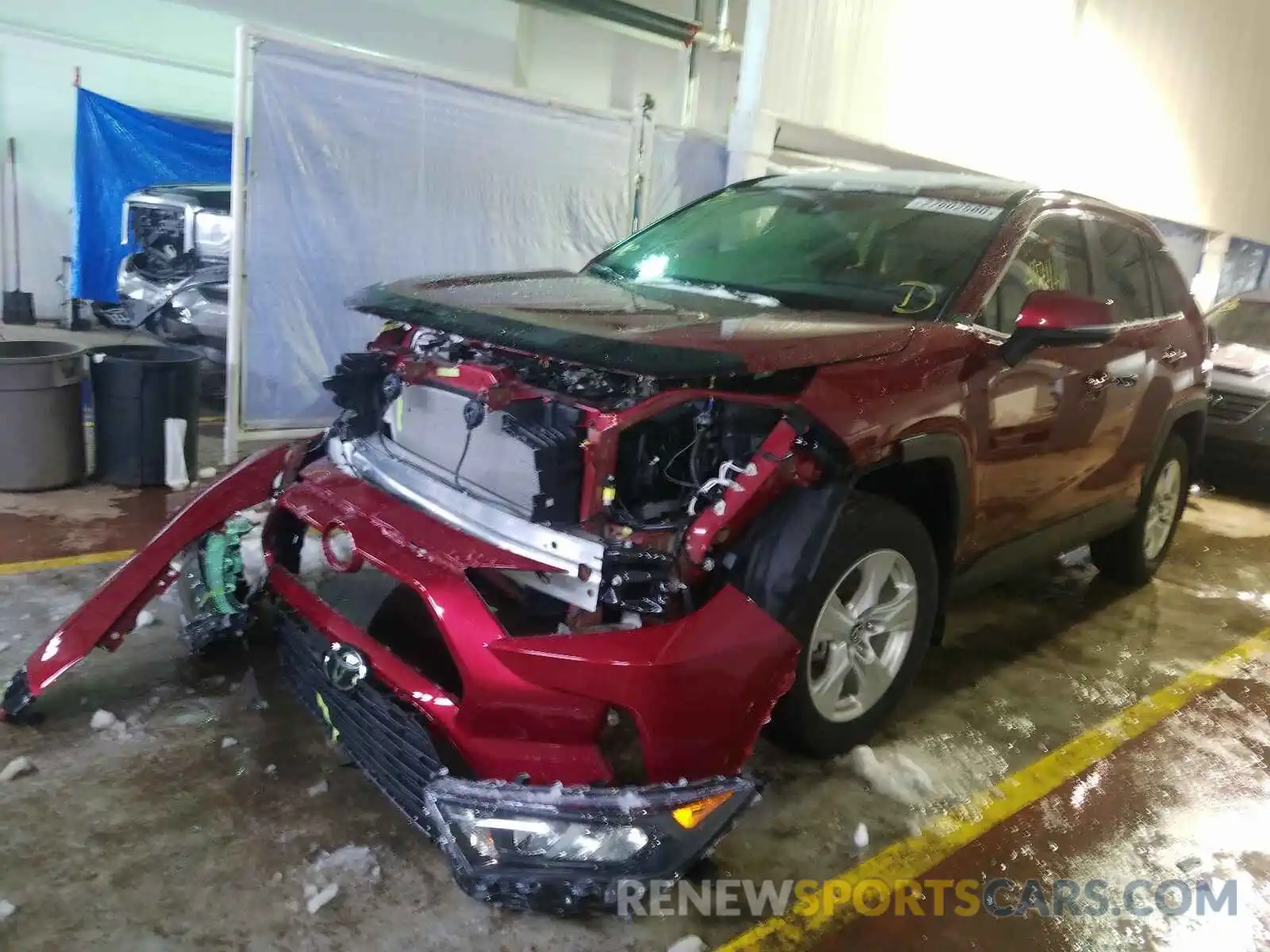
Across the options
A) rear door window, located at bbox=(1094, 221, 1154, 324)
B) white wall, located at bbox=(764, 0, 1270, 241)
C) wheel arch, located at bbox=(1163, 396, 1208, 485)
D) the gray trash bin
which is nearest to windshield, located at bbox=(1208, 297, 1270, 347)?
white wall, located at bbox=(764, 0, 1270, 241)

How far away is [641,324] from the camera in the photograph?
2.30 metres

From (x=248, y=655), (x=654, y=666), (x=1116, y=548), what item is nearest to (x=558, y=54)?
(x=1116, y=548)

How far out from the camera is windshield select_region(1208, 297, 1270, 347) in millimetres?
7676

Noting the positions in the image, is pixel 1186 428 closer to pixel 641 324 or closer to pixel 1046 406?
pixel 1046 406

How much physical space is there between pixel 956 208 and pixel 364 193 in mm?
3542

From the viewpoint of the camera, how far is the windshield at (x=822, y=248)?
115 inches

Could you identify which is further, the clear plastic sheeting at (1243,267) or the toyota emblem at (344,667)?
the clear plastic sheeting at (1243,267)

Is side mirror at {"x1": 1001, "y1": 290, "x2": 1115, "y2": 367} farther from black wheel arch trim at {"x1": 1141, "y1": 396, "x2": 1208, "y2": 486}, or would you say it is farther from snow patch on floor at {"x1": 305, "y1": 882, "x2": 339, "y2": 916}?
snow patch on floor at {"x1": 305, "y1": 882, "x2": 339, "y2": 916}

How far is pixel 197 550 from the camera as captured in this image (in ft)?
9.41

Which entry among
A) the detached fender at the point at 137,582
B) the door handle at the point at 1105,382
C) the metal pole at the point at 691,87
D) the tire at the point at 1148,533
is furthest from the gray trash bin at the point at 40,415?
the metal pole at the point at 691,87

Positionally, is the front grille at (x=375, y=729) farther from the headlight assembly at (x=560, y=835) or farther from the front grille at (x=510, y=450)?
the front grille at (x=510, y=450)

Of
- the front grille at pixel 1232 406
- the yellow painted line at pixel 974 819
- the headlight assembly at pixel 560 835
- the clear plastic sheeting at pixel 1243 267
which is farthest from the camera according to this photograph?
the clear plastic sheeting at pixel 1243 267

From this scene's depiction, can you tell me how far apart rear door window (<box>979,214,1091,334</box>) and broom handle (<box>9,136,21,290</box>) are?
10532mm

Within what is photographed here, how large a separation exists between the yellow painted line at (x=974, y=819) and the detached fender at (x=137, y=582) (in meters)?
1.85
